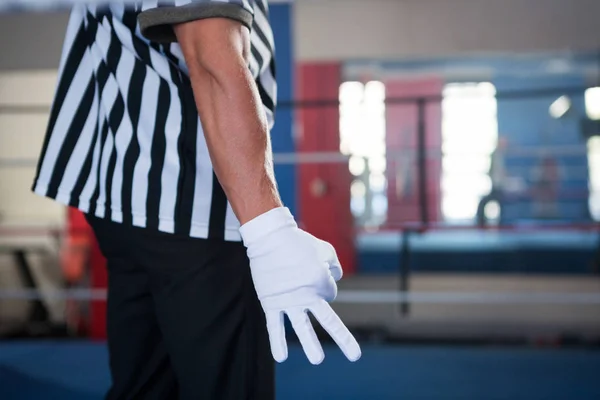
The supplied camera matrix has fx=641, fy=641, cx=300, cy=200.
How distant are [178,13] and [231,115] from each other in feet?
0.33

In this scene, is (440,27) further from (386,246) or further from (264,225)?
(264,225)

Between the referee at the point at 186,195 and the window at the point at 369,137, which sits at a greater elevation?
the window at the point at 369,137

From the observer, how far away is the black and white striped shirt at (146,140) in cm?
66

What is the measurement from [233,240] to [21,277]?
3036mm

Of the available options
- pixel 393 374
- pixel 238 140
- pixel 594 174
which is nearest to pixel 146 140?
pixel 238 140

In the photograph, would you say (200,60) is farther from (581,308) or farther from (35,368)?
(581,308)

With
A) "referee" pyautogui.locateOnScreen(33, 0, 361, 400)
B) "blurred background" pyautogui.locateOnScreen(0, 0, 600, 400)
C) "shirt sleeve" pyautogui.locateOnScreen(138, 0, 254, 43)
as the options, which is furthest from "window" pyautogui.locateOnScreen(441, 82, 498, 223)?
"shirt sleeve" pyautogui.locateOnScreen(138, 0, 254, 43)

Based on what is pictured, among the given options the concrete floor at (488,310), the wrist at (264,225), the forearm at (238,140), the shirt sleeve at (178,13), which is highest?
the shirt sleeve at (178,13)

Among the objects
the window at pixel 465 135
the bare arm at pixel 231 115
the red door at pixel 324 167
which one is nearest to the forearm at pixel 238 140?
the bare arm at pixel 231 115

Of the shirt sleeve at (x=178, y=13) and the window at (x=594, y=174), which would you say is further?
the window at (x=594, y=174)

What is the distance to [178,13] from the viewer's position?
551 millimetres

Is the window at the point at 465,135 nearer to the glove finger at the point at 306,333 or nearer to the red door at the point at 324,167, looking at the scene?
the red door at the point at 324,167

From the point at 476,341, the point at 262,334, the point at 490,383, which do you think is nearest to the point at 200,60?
the point at 262,334

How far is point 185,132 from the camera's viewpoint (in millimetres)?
663
